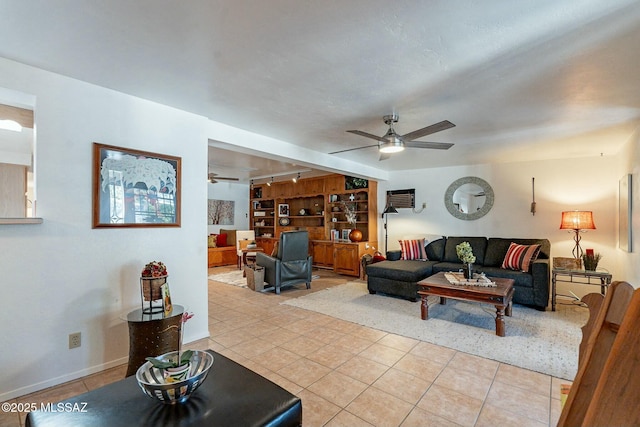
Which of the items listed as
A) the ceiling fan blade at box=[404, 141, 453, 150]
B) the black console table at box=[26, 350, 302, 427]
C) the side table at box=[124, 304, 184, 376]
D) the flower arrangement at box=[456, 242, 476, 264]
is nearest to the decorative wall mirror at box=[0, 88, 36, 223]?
the side table at box=[124, 304, 184, 376]

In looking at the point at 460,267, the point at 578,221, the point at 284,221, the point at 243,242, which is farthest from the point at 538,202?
the point at 243,242

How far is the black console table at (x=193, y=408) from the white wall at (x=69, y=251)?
1.34 meters

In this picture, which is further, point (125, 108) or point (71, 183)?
point (125, 108)

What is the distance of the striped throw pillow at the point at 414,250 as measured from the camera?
18.1ft

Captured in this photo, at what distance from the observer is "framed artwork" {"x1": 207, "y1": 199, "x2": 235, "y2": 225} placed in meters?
8.61

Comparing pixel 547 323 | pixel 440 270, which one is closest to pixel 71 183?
pixel 440 270

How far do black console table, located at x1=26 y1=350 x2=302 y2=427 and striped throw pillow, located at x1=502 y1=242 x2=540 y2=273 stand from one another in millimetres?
4322

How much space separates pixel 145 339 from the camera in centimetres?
223

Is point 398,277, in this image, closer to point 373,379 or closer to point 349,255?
point 349,255

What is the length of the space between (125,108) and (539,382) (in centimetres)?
416

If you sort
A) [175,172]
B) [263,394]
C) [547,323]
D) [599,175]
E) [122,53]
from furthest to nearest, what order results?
[599,175] → [547,323] → [175,172] → [122,53] → [263,394]

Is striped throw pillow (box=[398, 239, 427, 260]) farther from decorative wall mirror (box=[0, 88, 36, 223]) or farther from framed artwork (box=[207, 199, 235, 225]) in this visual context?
framed artwork (box=[207, 199, 235, 225])

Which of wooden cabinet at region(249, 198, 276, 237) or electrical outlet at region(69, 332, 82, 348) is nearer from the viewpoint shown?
electrical outlet at region(69, 332, 82, 348)

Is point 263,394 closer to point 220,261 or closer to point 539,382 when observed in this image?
point 539,382
